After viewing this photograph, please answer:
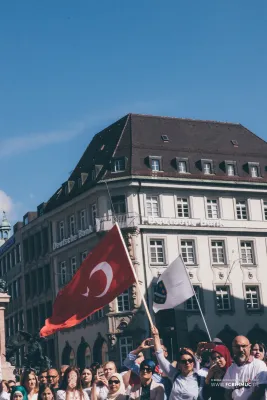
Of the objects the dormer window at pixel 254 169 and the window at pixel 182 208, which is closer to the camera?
the window at pixel 182 208

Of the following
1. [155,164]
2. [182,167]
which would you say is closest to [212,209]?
[182,167]

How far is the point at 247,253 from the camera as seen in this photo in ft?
182

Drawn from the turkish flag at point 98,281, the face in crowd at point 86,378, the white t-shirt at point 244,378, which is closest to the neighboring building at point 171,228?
the turkish flag at point 98,281

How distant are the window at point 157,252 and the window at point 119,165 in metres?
5.08

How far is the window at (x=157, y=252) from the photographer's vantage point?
5284cm

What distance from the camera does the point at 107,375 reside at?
1294 centimetres

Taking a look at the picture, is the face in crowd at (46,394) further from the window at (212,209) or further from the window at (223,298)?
the window at (212,209)

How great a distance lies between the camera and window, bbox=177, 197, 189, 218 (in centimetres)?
5416

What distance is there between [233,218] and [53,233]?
1319cm

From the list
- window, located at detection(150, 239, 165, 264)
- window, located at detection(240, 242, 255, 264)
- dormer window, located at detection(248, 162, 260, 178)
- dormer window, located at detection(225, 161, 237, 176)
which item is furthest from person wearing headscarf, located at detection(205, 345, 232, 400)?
dormer window, located at detection(248, 162, 260, 178)

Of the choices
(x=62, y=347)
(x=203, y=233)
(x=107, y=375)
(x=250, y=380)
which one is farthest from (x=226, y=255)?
(x=250, y=380)

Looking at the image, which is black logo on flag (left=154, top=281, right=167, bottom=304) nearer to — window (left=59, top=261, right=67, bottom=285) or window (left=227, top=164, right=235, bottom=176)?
window (left=227, top=164, right=235, bottom=176)

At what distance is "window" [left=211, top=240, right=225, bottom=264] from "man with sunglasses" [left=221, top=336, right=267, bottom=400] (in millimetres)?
45218

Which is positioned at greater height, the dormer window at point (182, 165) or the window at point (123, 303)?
the dormer window at point (182, 165)
